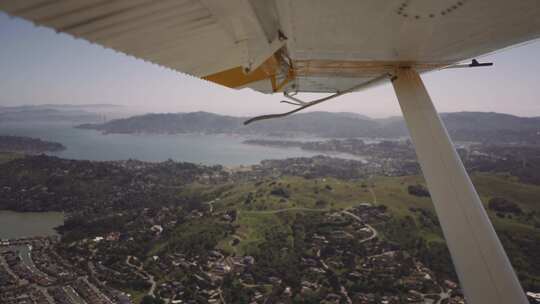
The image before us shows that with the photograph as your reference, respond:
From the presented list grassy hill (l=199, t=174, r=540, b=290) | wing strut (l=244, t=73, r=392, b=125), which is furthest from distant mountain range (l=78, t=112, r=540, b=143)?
wing strut (l=244, t=73, r=392, b=125)

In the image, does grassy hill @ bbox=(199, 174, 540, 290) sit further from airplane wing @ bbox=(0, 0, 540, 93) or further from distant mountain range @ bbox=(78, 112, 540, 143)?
distant mountain range @ bbox=(78, 112, 540, 143)

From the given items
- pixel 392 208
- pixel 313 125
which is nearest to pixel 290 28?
pixel 392 208

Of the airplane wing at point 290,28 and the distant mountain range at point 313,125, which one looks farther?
the distant mountain range at point 313,125

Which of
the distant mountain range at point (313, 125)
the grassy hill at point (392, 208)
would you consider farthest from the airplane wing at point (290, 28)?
the distant mountain range at point (313, 125)

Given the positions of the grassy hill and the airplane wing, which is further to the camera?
the grassy hill

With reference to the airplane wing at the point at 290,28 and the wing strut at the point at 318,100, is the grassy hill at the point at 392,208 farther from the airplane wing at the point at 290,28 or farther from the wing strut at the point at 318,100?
the airplane wing at the point at 290,28

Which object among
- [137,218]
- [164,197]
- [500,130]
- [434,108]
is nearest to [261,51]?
[434,108]

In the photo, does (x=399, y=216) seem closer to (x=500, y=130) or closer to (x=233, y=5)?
(x=233, y=5)

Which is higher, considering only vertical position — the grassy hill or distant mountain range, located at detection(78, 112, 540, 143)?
distant mountain range, located at detection(78, 112, 540, 143)
